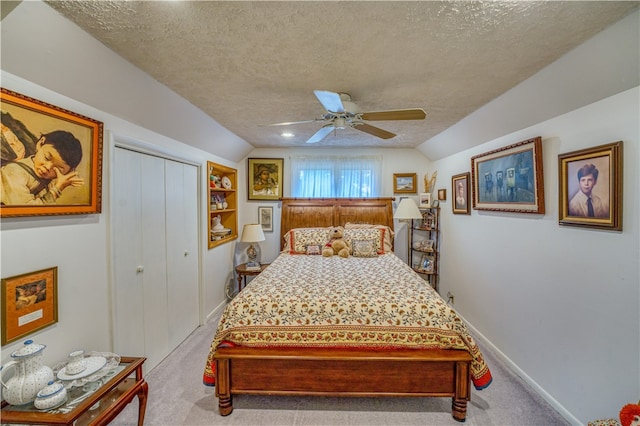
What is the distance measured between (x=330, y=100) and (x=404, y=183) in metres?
2.98

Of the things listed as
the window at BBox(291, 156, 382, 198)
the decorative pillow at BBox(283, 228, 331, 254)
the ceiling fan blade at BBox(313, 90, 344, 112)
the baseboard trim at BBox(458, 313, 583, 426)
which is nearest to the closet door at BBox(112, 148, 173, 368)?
the ceiling fan blade at BBox(313, 90, 344, 112)

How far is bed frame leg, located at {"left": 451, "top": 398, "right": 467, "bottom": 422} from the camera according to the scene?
6.10 ft

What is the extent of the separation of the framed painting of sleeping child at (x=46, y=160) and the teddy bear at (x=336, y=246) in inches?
100

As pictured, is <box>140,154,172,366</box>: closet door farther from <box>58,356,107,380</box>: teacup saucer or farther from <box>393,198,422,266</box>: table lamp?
<box>393,198,422,266</box>: table lamp

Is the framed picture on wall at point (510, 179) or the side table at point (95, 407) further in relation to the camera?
the framed picture on wall at point (510, 179)

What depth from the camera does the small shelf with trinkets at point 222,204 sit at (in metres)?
3.61

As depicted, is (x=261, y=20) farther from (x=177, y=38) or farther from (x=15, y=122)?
(x=15, y=122)

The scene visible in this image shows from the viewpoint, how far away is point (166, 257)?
2.64m

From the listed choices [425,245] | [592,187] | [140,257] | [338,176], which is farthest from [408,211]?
[140,257]

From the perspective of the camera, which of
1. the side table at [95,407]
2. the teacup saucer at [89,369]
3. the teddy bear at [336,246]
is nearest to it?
the side table at [95,407]

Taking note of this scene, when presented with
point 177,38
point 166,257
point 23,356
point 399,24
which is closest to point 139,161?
point 166,257

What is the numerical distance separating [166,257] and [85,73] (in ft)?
5.60

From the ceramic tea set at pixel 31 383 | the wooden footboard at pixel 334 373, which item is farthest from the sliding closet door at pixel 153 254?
the wooden footboard at pixel 334 373

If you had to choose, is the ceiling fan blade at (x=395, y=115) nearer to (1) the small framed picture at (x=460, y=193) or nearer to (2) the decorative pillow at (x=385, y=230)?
(1) the small framed picture at (x=460, y=193)
